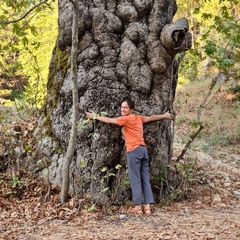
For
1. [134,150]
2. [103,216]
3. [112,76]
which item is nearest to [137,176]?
→ [134,150]

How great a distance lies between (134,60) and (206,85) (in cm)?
1352

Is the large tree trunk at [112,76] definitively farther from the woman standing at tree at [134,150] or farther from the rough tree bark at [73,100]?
the rough tree bark at [73,100]

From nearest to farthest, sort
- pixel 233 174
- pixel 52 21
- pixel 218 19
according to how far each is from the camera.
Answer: pixel 218 19
pixel 233 174
pixel 52 21

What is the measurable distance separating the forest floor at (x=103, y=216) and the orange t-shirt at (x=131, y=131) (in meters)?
0.92

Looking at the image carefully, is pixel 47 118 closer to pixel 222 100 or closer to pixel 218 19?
pixel 218 19

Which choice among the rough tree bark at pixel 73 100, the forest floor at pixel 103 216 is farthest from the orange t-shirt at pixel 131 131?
the forest floor at pixel 103 216

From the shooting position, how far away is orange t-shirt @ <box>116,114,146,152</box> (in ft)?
16.2

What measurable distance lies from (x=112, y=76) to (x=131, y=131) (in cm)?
94

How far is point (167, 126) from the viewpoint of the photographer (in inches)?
240

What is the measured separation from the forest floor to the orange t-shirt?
36.2 inches

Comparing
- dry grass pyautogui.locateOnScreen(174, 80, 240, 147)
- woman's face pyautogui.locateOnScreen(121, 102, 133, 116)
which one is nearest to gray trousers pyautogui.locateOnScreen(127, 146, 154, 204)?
woman's face pyautogui.locateOnScreen(121, 102, 133, 116)

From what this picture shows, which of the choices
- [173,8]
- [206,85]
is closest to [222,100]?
[206,85]

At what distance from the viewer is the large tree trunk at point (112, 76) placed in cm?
520

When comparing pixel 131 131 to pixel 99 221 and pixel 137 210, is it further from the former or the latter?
pixel 99 221
